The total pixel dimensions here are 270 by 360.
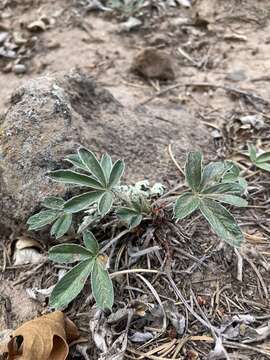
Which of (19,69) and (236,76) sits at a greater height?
(19,69)

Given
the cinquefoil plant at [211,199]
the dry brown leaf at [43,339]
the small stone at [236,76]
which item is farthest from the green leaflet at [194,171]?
the small stone at [236,76]

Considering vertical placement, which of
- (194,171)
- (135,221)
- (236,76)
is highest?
(194,171)

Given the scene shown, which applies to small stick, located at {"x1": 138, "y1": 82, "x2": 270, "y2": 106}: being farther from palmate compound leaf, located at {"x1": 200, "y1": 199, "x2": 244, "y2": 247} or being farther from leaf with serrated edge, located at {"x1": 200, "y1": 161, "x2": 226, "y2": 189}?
A: palmate compound leaf, located at {"x1": 200, "y1": 199, "x2": 244, "y2": 247}

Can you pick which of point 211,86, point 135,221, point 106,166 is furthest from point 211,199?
point 211,86

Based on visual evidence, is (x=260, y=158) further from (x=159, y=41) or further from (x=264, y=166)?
(x=159, y=41)

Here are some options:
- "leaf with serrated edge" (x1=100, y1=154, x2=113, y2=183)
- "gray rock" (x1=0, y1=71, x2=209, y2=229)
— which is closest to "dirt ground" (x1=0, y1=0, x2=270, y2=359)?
"gray rock" (x1=0, y1=71, x2=209, y2=229)

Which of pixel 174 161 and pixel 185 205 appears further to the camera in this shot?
pixel 174 161

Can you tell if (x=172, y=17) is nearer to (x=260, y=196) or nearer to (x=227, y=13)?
(x=227, y=13)
